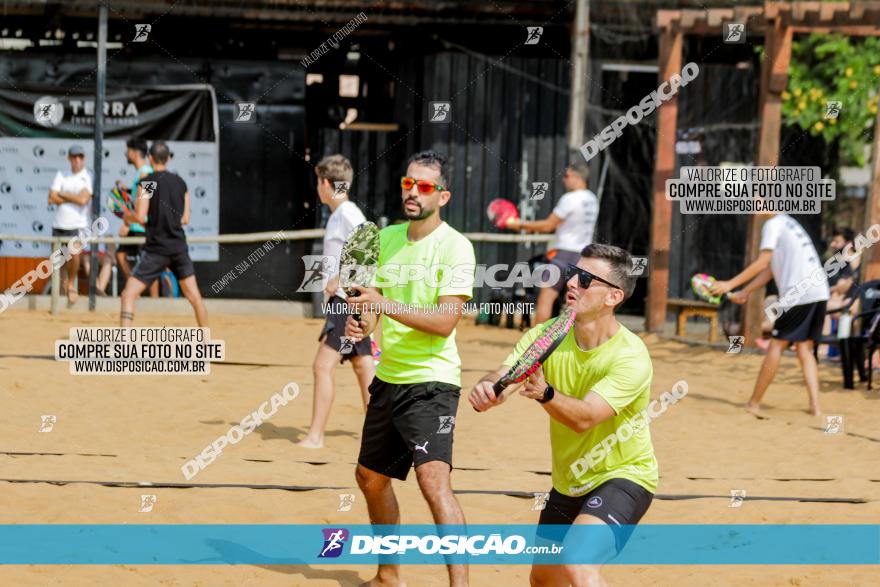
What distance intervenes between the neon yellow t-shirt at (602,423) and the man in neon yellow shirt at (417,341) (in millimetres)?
714

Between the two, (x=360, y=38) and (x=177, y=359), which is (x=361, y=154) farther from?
(x=177, y=359)

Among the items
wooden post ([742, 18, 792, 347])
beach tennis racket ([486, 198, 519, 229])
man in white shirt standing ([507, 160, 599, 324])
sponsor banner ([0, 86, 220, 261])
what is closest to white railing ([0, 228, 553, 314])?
beach tennis racket ([486, 198, 519, 229])

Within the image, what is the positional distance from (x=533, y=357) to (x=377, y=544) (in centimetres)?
191

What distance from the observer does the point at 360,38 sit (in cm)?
1672

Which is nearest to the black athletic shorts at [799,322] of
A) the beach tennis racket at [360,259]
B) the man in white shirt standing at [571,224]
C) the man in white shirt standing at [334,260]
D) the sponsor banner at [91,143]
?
the man in white shirt standing at [571,224]

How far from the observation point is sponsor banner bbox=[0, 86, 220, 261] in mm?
15938

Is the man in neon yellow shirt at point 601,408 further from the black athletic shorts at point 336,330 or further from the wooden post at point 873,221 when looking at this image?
the wooden post at point 873,221

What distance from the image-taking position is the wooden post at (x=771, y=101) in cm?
1356

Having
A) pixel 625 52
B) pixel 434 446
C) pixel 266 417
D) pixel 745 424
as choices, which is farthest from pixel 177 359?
pixel 625 52

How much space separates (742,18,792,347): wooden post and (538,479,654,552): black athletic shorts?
925 cm

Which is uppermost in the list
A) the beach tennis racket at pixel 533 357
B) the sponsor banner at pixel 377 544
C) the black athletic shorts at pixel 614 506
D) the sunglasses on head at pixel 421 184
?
the sunglasses on head at pixel 421 184

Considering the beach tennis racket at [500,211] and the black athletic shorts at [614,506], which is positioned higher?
the beach tennis racket at [500,211]

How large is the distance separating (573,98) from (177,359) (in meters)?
6.26

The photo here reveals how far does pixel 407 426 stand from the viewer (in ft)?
18.3
